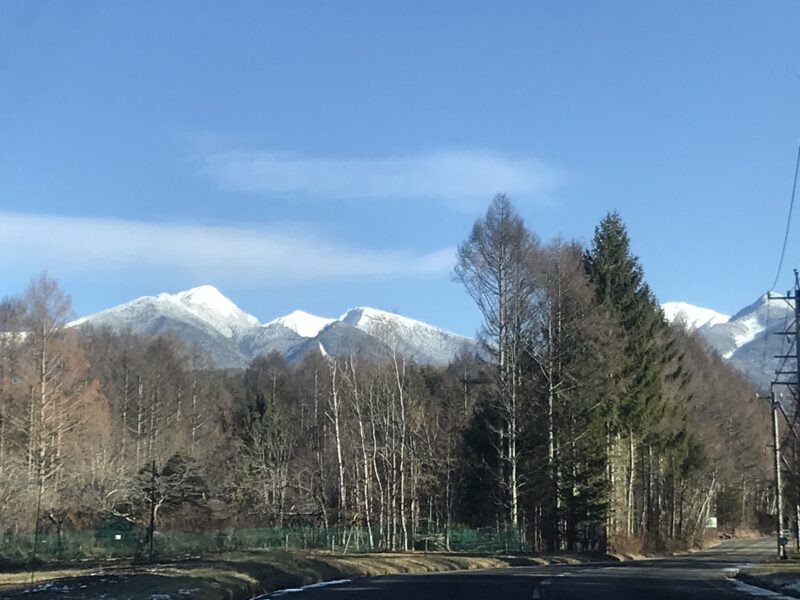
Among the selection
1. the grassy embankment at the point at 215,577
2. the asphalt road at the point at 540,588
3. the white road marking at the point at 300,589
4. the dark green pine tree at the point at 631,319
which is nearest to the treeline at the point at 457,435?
the dark green pine tree at the point at 631,319

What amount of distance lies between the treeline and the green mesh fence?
2.83 ft

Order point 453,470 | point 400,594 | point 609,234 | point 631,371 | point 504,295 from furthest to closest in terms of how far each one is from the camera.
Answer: point 453,470
point 609,234
point 631,371
point 504,295
point 400,594

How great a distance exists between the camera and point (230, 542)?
46625 millimetres

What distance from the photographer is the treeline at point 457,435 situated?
142 feet

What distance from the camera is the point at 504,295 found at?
42.7 meters

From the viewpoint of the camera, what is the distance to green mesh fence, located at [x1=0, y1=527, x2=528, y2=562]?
4244 centimetres

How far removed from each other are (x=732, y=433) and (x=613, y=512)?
39.4m

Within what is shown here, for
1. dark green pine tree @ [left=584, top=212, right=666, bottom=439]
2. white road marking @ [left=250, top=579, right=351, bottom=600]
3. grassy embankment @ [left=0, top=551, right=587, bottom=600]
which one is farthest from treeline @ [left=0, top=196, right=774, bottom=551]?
white road marking @ [left=250, top=579, right=351, bottom=600]

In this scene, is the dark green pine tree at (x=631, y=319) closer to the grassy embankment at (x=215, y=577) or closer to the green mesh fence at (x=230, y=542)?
the green mesh fence at (x=230, y=542)

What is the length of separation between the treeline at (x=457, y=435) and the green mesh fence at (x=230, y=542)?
86cm

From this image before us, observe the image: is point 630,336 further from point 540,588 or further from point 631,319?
point 540,588

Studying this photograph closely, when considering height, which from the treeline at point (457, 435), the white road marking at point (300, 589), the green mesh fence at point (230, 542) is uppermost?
the treeline at point (457, 435)

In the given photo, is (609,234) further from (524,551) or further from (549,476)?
(524,551)

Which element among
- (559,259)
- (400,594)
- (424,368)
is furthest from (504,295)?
(424,368)
